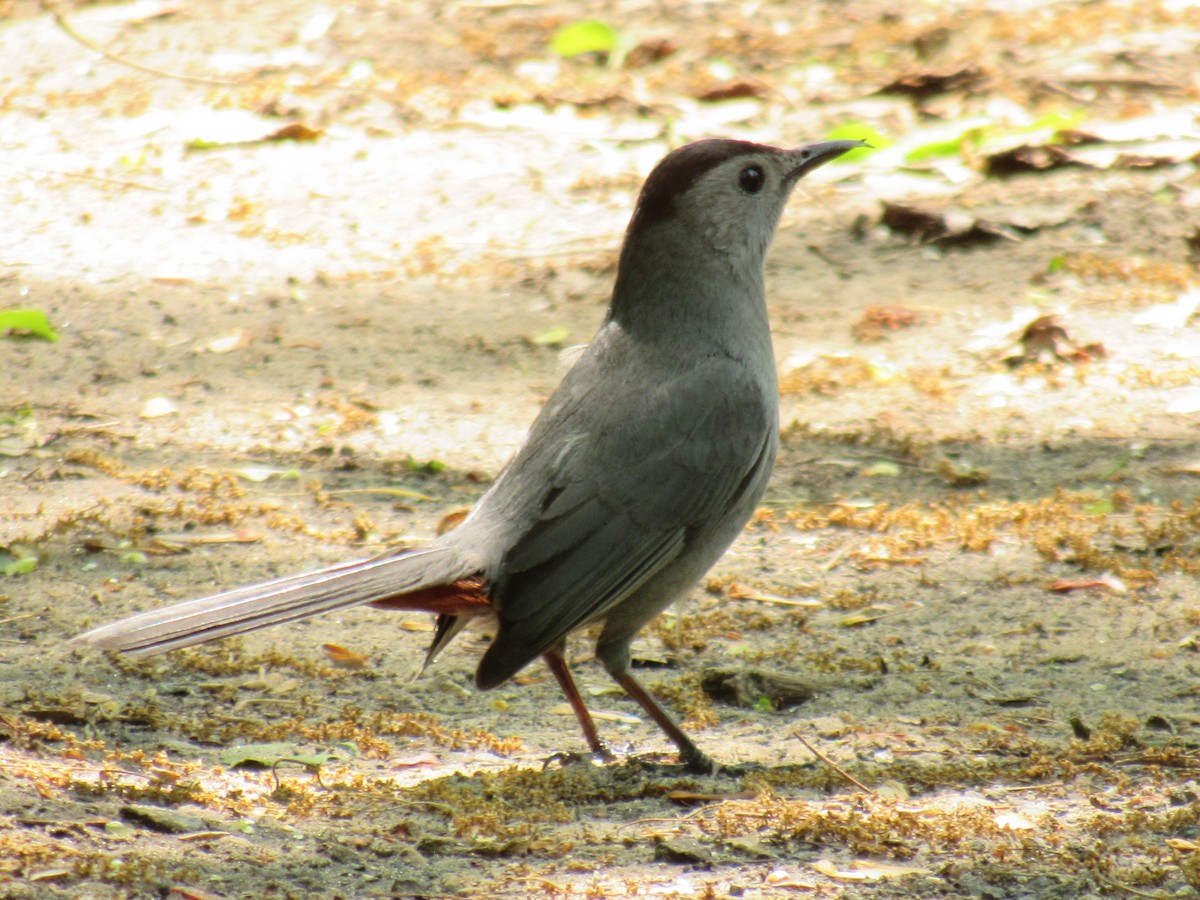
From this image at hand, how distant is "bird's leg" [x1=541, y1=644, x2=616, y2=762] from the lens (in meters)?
3.99

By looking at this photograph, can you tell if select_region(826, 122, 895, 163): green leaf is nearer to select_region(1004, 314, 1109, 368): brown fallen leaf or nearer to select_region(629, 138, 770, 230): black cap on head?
select_region(1004, 314, 1109, 368): brown fallen leaf

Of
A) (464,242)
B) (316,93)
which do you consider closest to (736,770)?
(464,242)

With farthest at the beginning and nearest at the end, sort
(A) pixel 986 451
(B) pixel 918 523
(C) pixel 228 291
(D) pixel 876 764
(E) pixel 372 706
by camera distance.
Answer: (C) pixel 228 291, (A) pixel 986 451, (B) pixel 918 523, (E) pixel 372 706, (D) pixel 876 764

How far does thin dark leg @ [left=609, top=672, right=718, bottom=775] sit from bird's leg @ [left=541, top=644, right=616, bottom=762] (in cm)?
12

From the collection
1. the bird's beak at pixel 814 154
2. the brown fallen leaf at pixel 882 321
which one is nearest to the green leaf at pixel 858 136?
the brown fallen leaf at pixel 882 321

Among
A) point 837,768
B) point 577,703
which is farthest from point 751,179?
point 837,768

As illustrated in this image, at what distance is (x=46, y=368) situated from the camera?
20.8 feet

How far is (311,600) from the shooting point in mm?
3594

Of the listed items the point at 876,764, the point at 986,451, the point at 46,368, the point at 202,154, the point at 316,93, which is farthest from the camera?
the point at 316,93

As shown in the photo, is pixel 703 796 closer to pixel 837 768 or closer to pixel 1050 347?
pixel 837 768

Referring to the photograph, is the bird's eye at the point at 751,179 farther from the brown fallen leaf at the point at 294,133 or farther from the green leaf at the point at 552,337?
the brown fallen leaf at the point at 294,133

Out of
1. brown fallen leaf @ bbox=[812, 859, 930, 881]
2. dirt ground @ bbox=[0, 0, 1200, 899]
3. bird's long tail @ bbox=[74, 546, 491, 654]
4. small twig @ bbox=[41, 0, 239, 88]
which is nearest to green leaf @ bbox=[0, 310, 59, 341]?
dirt ground @ bbox=[0, 0, 1200, 899]

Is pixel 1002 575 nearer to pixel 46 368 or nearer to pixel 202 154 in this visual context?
pixel 46 368

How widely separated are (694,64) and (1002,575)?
523cm
